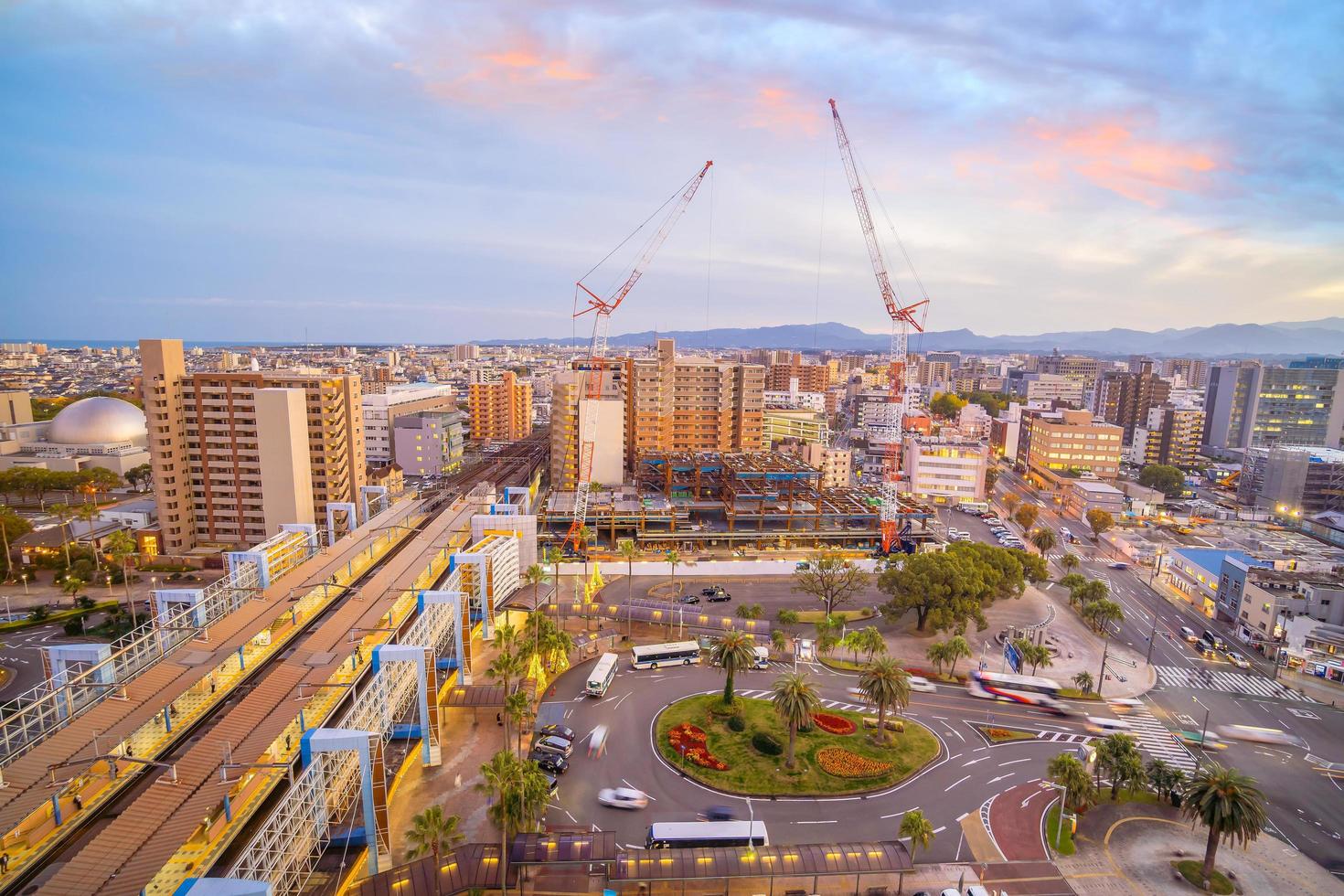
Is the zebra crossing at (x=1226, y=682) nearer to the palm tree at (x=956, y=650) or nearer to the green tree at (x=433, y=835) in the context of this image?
the palm tree at (x=956, y=650)

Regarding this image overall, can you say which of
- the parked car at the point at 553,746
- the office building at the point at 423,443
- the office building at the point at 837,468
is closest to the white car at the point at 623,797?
the parked car at the point at 553,746

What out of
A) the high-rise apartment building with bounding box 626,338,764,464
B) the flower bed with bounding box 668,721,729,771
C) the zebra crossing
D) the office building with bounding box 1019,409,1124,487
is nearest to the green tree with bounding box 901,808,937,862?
the flower bed with bounding box 668,721,729,771

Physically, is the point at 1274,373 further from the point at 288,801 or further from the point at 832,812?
the point at 288,801

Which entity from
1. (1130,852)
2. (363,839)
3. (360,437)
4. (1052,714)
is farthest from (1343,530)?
(360,437)

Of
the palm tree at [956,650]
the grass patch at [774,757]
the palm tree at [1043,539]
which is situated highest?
the palm tree at [1043,539]

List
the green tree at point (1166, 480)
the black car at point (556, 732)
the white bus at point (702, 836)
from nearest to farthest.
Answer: the white bus at point (702, 836)
the black car at point (556, 732)
the green tree at point (1166, 480)
